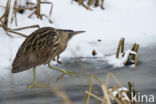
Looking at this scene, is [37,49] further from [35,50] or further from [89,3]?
[89,3]

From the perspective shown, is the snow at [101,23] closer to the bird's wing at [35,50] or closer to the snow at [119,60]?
the snow at [119,60]

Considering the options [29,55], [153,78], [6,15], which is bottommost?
[153,78]

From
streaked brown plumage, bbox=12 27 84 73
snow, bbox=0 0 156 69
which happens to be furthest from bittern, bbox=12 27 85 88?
snow, bbox=0 0 156 69

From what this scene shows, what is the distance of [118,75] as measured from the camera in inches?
153

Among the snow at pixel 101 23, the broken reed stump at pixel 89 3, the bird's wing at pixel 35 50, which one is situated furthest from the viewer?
the broken reed stump at pixel 89 3

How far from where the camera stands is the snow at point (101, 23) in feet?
14.8

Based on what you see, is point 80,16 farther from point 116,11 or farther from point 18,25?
point 18,25

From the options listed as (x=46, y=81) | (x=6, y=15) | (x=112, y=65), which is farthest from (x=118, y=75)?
(x=6, y=15)

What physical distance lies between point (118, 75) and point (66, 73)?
20.0 inches

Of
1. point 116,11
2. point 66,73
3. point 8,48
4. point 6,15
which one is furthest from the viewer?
point 116,11

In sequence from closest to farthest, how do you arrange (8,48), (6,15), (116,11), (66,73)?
(66,73) → (8,48) → (6,15) → (116,11)

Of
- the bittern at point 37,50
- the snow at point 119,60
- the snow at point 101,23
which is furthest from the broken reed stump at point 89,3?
the bittern at point 37,50

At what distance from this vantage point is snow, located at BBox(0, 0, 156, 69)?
452cm

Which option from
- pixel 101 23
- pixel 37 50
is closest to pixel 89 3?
pixel 101 23
